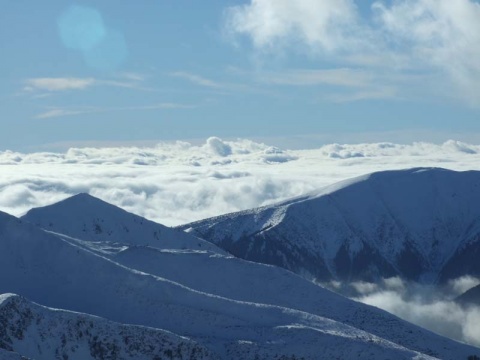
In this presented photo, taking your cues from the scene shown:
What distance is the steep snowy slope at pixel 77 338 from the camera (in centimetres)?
13662

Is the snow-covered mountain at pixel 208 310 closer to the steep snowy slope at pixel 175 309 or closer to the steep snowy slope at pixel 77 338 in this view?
the steep snowy slope at pixel 175 309

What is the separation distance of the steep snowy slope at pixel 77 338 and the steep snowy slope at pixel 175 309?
11393mm

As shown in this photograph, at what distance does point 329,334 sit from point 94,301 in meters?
51.2

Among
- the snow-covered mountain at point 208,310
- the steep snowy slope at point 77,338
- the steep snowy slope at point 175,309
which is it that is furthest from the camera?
the snow-covered mountain at point 208,310

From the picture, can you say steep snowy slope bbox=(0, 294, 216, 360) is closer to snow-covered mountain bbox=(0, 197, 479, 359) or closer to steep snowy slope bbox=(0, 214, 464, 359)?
snow-covered mountain bbox=(0, 197, 479, 359)

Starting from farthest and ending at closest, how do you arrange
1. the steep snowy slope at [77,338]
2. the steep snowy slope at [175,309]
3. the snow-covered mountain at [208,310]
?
the snow-covered mountain at [208,310] < the steep snowy slope at [175,309] < the steep snowy slope at [77,338]

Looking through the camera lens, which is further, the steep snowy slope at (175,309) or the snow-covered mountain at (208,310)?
the snow-covered mountain at (208,310)

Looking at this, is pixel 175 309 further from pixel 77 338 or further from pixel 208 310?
pixel 77 338

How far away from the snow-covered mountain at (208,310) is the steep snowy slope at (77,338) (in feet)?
31.2

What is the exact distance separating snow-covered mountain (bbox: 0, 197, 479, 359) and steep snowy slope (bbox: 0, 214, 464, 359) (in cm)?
20

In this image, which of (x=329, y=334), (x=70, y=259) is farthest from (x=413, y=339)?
(x=70, y=259)

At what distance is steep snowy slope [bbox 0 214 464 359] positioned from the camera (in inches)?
6093

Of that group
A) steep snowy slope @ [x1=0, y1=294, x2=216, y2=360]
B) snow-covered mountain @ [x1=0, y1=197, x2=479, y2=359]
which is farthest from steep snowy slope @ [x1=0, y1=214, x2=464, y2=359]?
steep snowy slope @ [x1=0, y1=294, x2=216, y2=360]

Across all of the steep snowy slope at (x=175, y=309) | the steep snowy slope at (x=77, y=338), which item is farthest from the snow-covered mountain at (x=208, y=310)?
the steep snowy slope at (x=77, y=338)
